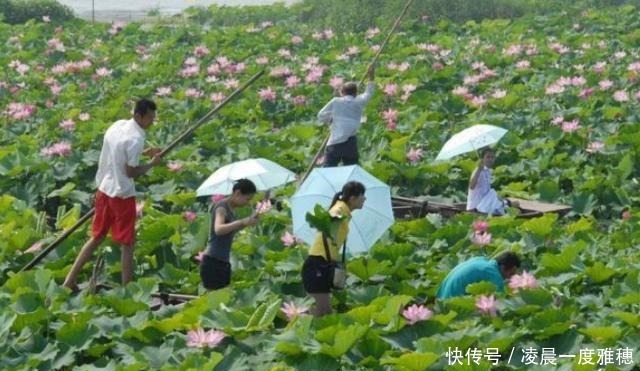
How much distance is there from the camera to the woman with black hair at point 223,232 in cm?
834

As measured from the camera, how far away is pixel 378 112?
1445cm

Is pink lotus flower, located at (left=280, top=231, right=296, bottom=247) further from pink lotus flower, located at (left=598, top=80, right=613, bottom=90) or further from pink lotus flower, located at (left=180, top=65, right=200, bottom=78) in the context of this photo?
pink lotus flower, located at (left=180, top=65, right=200, bottom=78)

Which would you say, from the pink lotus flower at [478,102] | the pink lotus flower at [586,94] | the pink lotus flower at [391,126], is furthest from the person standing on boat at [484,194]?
the pink lotus flower at [586,94]

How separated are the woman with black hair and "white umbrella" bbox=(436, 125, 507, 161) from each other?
266 cm

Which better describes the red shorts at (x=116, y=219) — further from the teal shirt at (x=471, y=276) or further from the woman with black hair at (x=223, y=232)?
the teal shirt at (x=471, y=276)

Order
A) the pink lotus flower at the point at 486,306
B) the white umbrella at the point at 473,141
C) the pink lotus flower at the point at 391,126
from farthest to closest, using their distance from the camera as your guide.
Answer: the pink lotus flower at the point at 391,126 → the white umbrella at the point at 473,141 → the pink lotus flower at the point at 486,306

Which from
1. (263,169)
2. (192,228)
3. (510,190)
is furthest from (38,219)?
(510,190)

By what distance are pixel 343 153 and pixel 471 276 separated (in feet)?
11.5

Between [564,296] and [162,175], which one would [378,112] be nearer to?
[162,175]

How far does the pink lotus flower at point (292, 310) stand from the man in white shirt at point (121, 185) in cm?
131

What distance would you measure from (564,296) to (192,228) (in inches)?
114

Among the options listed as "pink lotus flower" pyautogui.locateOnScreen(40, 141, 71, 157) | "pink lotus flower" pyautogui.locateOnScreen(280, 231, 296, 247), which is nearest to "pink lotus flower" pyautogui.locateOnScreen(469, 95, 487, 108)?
"pink lotus flower" pyautogui.locateOnScreen(40, 141, 71, 157)

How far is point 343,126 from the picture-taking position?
11523mm

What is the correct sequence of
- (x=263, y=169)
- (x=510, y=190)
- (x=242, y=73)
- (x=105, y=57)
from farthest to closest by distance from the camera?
(x=105, y=57) < (x=242, y=73) < (x=510, y=190) < (x=263, y=169)
